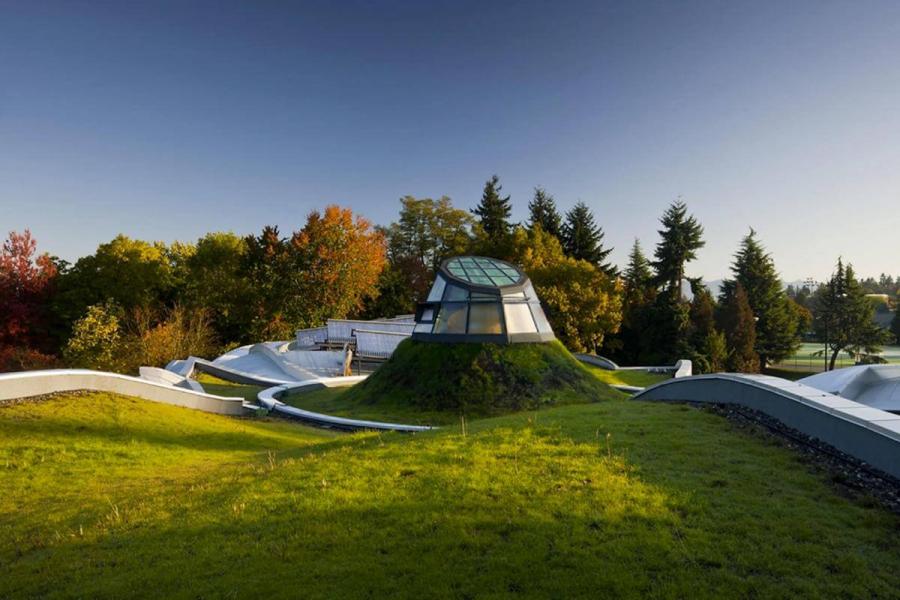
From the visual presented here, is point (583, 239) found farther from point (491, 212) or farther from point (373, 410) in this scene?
point (373, 410)

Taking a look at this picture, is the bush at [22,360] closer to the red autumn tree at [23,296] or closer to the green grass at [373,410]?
the red autumn tree at [23,296]

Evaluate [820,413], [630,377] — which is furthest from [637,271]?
[820,413]

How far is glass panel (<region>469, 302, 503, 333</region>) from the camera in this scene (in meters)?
20.3

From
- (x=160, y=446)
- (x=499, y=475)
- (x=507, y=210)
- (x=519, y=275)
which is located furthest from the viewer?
(x=507, y=210)

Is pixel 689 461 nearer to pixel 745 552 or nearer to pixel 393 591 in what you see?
pixel 745 552

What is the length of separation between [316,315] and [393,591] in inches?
1762

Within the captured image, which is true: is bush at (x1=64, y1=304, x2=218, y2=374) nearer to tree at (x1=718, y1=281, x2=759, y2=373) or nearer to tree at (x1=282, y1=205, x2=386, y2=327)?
tree at (x1=282, y1=205, x2=386, y2=327)

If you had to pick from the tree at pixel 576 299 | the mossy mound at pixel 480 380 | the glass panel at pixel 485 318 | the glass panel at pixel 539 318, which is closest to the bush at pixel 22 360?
the mossy mound at pixel 480 380

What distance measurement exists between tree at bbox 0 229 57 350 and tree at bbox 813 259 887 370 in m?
85.0

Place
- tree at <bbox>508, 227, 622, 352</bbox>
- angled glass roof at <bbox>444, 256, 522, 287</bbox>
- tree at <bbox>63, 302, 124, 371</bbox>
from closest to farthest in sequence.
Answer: angled glass roof at <bbox>444, 256, 522, 287</bbox>
tree at <bbox>63, 302, 124, 371</bbox>
tree at <bbox>508, 227, 622, 352</bbox>

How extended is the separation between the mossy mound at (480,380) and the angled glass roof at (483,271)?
3.19 metres

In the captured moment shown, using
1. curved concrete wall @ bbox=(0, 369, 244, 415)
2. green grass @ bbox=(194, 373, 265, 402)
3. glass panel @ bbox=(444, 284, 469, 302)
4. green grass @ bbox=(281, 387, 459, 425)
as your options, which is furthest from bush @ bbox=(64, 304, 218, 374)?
glass panel @ bbox=(444, 284, 469, 302)

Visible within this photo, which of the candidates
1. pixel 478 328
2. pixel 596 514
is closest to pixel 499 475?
pixel 596 514

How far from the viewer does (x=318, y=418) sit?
57.5 ft
